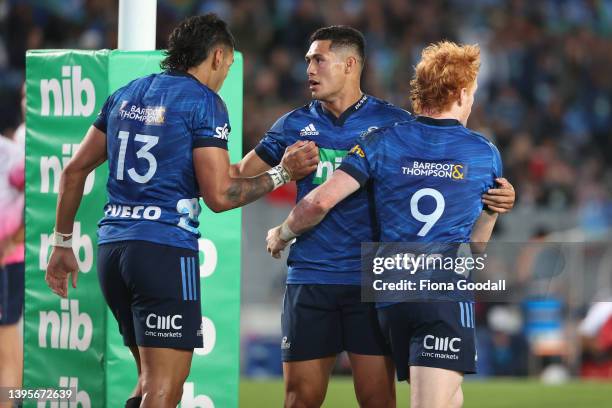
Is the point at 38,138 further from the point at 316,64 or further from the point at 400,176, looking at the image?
the point at 400,176

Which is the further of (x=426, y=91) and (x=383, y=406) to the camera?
(x=383, y=406)

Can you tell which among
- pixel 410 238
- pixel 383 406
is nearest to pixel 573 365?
pixel 383 406

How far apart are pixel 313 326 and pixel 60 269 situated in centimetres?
133

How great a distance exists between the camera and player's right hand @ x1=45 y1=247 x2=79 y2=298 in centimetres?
579

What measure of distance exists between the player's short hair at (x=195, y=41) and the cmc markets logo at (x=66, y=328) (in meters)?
1.74

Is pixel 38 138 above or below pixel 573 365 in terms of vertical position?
above

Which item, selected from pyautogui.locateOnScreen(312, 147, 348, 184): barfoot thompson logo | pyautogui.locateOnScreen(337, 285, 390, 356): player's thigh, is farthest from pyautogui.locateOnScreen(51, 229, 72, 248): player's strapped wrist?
pyautogui.locateOnScreen(337, 285, 390, 356): player's thigh

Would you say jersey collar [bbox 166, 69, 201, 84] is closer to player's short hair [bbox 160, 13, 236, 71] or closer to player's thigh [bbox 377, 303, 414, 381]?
player's short hair [bbox 160, 13, 236, 71]

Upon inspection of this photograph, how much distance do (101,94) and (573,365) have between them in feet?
26.0

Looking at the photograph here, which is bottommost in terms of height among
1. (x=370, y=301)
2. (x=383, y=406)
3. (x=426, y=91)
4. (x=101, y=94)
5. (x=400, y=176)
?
(x=383, y=406)

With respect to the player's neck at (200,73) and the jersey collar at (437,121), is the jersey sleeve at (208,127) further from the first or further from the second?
the jersey collar at (437,121)

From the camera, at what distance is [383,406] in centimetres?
576

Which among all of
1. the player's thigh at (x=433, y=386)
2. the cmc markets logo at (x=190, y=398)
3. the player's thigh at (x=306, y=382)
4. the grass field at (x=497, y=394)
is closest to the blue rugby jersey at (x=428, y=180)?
the player's thigh at (x=433, y=386)

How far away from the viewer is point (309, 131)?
5.94 m
